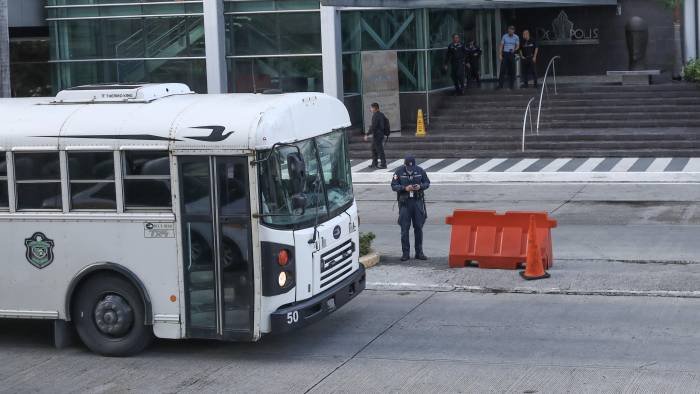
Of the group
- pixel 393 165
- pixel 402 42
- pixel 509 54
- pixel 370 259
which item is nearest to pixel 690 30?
pixel 509 54

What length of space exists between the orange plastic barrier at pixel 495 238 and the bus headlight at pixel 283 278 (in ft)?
16.8

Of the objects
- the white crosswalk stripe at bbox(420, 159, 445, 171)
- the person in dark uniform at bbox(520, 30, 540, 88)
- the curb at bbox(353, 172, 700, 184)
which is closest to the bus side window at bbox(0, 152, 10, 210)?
the curb at bbox(353, 172, 700, 184)

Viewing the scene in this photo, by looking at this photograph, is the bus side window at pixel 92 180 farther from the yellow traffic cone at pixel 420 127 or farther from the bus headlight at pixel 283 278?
the yellow traffic cone at pixel 420 127

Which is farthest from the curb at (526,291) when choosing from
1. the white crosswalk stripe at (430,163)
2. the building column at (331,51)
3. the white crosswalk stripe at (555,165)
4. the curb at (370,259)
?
the building column at (331,51)

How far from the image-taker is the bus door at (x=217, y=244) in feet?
38.6

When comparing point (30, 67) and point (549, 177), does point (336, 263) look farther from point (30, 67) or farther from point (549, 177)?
point (30, 67)

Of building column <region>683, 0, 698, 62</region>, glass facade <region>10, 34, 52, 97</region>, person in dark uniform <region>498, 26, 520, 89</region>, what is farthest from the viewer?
glass facade <region>10, 34, 52, 97</region>

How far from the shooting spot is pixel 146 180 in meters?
12.1

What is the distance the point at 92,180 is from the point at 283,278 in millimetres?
2282

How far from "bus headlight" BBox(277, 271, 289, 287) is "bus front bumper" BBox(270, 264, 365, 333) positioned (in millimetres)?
261

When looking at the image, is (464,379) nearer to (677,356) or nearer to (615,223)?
(677,356)

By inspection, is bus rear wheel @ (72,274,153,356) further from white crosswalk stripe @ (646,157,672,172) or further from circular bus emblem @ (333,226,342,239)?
white crosswalk stripe @ (646,157,672,172)

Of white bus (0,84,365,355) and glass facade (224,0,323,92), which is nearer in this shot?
white bus (0,84,365,355)

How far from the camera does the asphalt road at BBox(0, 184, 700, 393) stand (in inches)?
439
